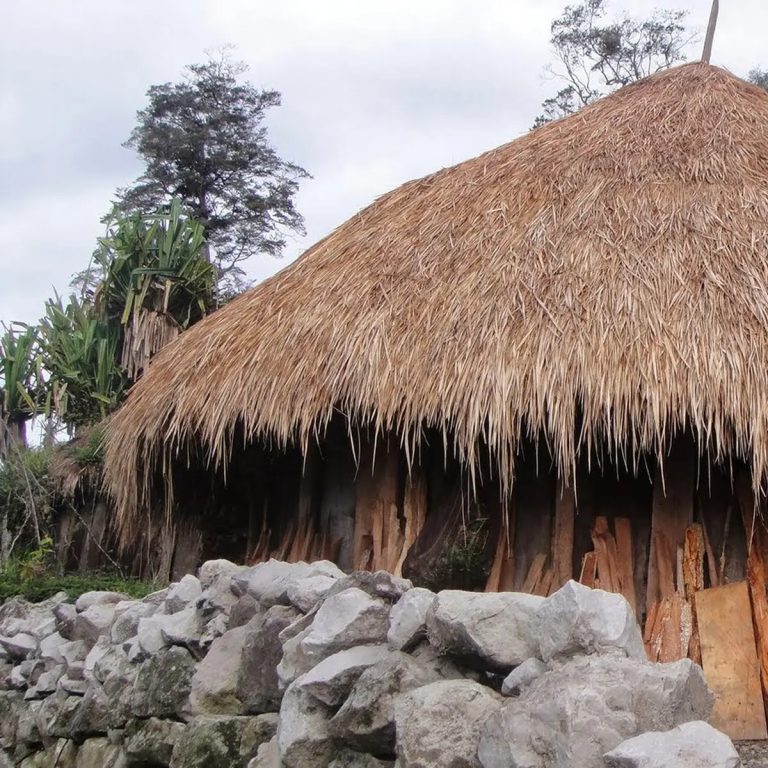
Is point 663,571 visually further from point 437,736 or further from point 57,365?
point 57,365

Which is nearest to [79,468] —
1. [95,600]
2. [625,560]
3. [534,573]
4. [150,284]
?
[150,284]

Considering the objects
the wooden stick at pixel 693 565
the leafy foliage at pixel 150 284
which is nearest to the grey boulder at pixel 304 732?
the wooden stick at pixel 693 565

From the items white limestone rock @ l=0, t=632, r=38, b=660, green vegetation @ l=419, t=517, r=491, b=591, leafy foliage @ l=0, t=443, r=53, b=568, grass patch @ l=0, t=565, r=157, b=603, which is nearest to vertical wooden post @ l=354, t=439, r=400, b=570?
green vegetation @ l=419, t=517, r=491, b=591

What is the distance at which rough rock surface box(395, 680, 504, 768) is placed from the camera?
287 cm

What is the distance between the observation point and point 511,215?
6055 millimetres

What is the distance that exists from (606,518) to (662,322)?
1029 mm

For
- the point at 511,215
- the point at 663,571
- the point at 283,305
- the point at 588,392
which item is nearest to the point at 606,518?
the point at 663,571

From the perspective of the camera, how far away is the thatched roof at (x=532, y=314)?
480cm

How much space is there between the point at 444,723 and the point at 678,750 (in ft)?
2.46

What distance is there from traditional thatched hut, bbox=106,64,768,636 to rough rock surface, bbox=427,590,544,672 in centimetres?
162

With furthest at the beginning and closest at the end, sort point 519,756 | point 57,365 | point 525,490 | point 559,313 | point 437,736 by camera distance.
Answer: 1. point 57,365
2. point 525,490
3. point 559,313
4. point 437,736
5. point 519,756

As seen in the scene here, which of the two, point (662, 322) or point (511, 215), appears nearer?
point (662, 322)

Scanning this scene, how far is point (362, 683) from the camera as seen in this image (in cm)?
327

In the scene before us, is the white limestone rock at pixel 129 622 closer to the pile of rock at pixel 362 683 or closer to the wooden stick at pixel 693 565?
the pile of rock at pixel 362 683
